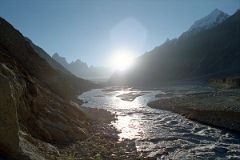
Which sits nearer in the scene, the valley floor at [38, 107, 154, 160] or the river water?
the valley floor at [38, 107, 154, 160]

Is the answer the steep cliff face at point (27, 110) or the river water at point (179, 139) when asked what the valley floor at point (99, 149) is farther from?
the river water at point (179, 139)

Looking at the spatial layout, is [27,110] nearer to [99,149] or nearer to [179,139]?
[99,149]

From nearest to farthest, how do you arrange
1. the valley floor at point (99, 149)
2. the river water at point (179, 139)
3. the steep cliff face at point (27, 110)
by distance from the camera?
1. the steep cliff face at point (27, 110)
2. the valley floor at point (99, 149)
3. the river water at point (179, 139)

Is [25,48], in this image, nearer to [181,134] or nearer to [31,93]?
[31,93]

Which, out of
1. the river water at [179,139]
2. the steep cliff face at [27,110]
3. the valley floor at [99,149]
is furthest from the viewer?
the river water at [179,139]

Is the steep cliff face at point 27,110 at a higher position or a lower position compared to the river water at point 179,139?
higher

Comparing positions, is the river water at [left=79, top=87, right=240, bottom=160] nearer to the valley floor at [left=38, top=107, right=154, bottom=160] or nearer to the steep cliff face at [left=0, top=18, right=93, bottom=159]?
the valley floor at [left=38, top=107, right=154, bottom=160]

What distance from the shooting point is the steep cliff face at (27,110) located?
1569 cm

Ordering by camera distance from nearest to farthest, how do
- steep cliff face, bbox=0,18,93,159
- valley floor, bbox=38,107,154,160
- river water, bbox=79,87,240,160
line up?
steep cliff face, bbox=0,18,93,159
valley floor, bbox=38,107,154,160
river water, bbox=79,87,240,160

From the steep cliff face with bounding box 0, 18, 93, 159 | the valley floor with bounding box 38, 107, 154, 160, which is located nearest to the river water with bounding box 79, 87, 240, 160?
the valley floor with bounding box 38, 107, 154, 160

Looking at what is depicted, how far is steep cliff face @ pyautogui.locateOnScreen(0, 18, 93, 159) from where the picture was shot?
15688 millimetres

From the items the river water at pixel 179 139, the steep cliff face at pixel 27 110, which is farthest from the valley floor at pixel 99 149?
the river water at pixel 179 139

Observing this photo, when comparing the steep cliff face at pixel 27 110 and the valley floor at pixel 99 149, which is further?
the valley floor at pixel 99 149

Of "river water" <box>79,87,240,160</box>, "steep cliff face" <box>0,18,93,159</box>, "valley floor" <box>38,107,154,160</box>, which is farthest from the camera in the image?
"river water" <box>79,87,240,160</box>
